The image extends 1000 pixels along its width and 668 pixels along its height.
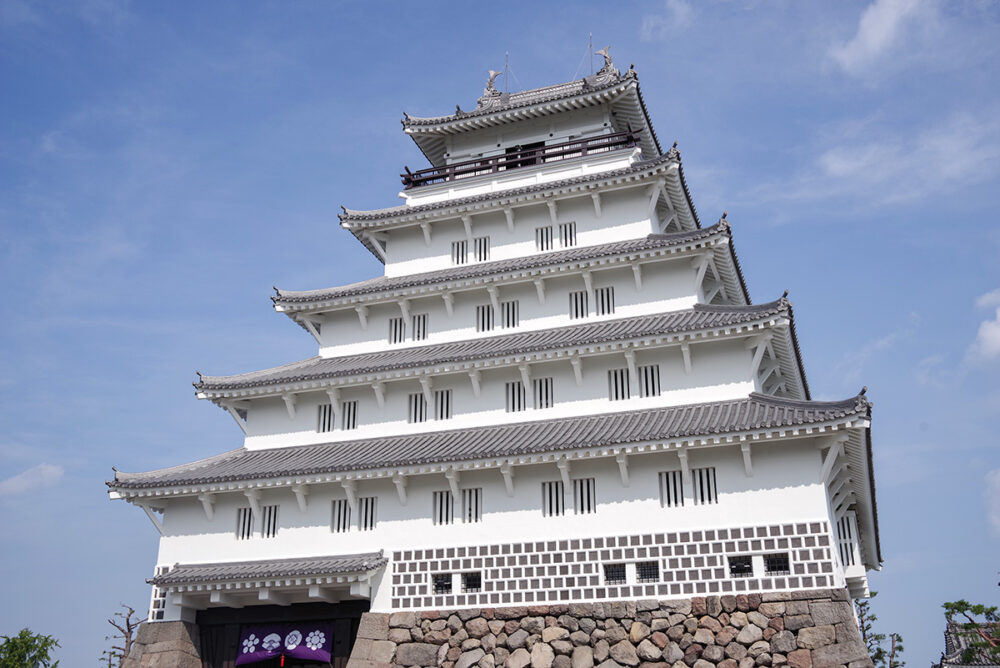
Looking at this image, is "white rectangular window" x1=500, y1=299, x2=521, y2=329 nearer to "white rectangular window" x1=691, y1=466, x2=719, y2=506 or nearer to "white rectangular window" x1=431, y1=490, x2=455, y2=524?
"white rectangular window" x1=431, y1=490, x2=455, y2=524

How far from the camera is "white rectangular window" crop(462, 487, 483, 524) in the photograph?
81.0 ft

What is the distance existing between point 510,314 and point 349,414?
6.33m

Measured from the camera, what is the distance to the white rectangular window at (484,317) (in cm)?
2961

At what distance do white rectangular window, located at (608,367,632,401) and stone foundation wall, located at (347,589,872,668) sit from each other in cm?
629

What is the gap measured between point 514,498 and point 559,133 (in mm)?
15739

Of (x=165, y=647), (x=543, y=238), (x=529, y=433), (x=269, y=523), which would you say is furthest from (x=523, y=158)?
(x=165, y=647)

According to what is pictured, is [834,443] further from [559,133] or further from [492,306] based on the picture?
[559,133]

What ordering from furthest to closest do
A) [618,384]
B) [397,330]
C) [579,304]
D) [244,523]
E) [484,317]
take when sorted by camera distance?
[397,330], [484,317], [579,304], [244,523], [618,384]

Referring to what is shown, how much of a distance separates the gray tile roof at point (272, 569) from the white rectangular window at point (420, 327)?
8210 millimetres

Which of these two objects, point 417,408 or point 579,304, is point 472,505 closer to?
point 417,408

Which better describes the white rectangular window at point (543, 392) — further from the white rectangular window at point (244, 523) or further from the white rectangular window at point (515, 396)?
the white rectangular window at point (244, 523)

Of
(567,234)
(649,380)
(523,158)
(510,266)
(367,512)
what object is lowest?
(367,512)

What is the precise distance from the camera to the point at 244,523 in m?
26.8

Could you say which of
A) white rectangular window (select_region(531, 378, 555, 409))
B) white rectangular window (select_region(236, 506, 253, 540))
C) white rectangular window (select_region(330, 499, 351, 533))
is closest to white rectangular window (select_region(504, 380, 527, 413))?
white rectangular window (select_region(531, 378, 555, 409))
